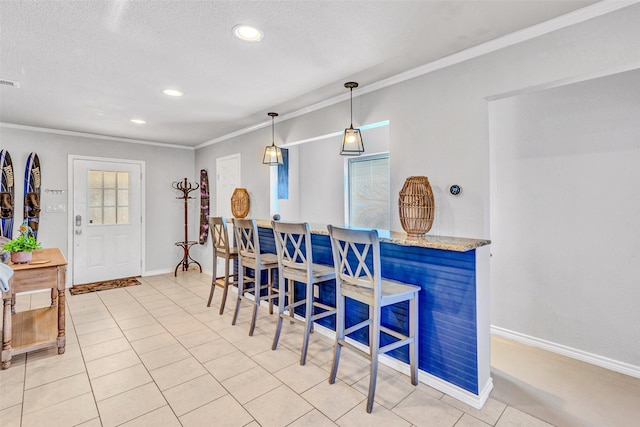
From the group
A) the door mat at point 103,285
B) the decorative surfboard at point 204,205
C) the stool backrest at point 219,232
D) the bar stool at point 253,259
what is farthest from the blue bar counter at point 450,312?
the door mat at point 103,285

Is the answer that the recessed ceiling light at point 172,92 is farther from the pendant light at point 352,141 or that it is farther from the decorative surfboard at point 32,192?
the decorative surfboard at point 32,192

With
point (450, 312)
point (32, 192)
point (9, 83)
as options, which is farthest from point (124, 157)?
point (450, 312)

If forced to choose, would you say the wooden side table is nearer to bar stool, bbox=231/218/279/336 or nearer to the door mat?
bar stool, bbox=231/218/279/336

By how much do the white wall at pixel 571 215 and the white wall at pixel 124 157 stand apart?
5.21 metres

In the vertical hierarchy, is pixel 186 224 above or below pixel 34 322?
above

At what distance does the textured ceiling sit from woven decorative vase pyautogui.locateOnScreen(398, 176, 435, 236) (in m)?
0.99

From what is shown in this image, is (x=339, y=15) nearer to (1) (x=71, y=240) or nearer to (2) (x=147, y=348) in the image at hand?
(2) (x=147, y=348)

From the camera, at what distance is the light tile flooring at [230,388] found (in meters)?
1.88

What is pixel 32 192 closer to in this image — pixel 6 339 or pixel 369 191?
pixel 6 339

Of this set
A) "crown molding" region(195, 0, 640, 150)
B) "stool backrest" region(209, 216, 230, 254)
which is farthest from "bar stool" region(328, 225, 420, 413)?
"stool backrest" region(209, 216, 230, 254)

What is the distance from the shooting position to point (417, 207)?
2332mm

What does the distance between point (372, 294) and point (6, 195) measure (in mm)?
5092

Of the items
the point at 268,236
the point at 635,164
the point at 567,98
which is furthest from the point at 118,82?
the point at 635,164

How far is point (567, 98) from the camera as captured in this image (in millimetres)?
2639
